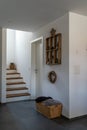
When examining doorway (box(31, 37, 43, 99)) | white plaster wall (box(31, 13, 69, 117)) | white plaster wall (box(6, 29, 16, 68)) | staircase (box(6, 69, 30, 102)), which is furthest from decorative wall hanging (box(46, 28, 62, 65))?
white plaster wall (box(6, 29, 16, 68))

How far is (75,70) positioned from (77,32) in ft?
2.96

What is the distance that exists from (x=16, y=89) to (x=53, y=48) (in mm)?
2359

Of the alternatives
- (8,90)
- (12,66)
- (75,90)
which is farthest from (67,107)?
(12,66)

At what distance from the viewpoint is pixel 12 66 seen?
7.21 m

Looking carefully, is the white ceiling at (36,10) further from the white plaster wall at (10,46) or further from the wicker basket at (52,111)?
the white plaster wall at (10,46)

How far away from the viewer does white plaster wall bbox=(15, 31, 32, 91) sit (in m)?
5.65

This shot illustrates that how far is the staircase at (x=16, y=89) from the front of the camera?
16.6ft

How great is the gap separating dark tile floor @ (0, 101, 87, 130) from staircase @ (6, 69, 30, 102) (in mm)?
1119

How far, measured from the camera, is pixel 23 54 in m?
6.20

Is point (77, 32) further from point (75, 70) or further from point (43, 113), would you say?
point (43, 113)

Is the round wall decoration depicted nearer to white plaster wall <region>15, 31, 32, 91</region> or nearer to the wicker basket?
the wicker basket

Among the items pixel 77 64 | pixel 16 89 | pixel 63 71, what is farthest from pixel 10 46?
pixel 77 64

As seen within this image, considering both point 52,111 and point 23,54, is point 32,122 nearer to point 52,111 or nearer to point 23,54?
point 52,111

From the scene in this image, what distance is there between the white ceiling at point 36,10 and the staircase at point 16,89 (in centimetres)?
244
